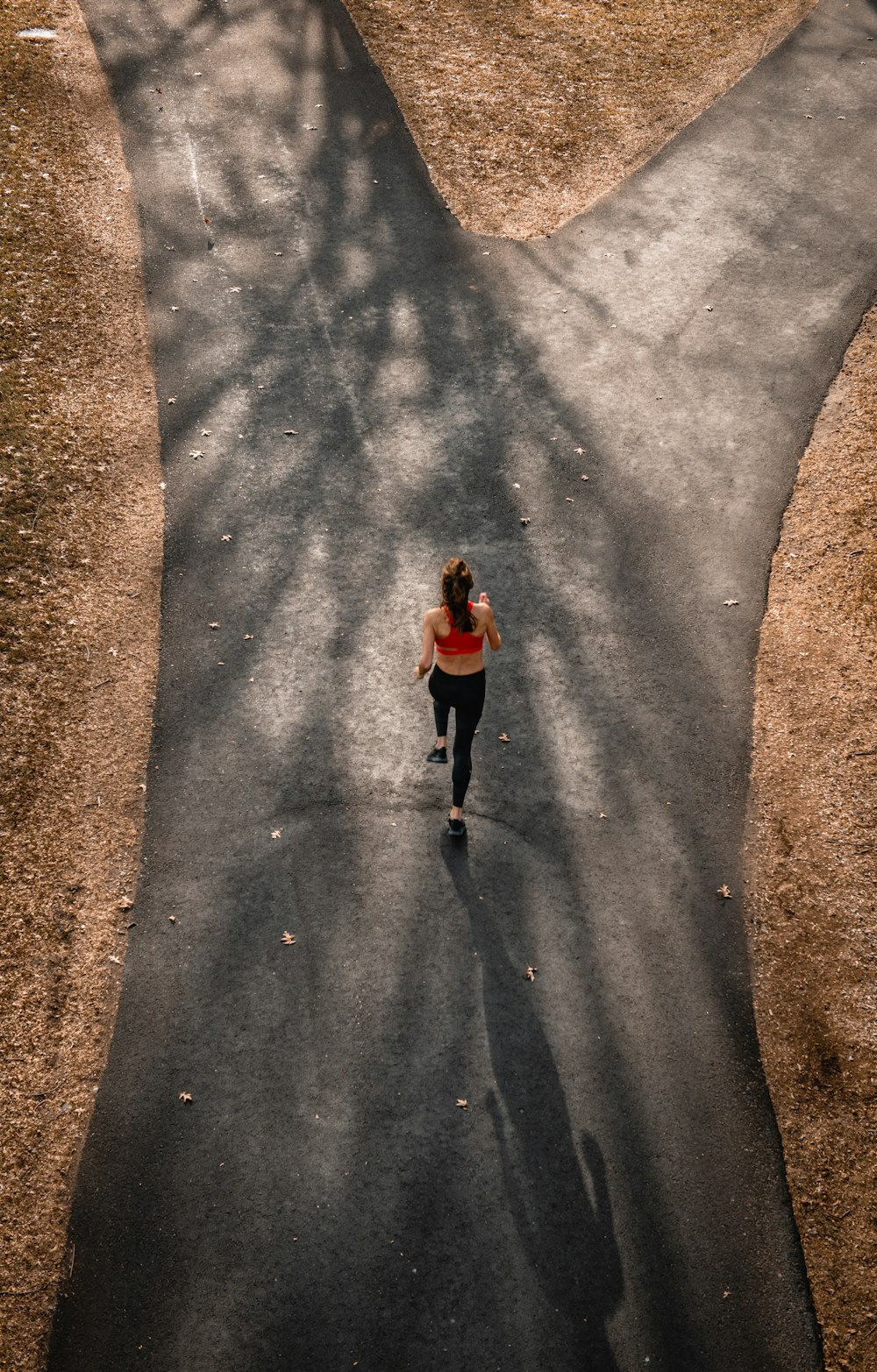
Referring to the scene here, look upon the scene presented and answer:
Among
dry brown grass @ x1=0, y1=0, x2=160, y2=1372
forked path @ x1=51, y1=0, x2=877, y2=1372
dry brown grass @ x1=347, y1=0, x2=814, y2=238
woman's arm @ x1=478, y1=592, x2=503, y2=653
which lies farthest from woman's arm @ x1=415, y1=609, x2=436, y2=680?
dry brown grass @ x1=347, y1=0, x2=814, y2=238

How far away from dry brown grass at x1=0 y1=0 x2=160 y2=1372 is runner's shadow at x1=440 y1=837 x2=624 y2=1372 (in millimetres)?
2701

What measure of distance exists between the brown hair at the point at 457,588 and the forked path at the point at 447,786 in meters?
1.79

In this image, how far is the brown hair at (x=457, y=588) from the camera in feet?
23.2

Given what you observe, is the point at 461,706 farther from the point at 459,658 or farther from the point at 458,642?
the point at 458,642

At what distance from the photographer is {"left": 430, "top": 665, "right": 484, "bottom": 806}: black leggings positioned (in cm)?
752

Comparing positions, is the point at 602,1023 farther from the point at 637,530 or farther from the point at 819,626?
the point at 637,530

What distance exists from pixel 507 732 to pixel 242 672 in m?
2.44

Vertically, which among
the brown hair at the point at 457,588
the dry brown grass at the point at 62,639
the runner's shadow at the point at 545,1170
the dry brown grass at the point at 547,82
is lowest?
the runner's shadow at the point at 545,1170

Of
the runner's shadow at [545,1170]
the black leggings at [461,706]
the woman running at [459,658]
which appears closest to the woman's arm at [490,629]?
the woman running at [459,658]

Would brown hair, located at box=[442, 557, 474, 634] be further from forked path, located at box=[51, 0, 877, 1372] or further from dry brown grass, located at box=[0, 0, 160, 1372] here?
dry brown grass, located at box=[0, 0, 160, 1372]

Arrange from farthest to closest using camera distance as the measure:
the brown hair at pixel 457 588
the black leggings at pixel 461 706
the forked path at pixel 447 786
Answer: the black leggings at pixel 461 706 < the brown hair at pixel 457 588 < the forked path at pixel 447 786

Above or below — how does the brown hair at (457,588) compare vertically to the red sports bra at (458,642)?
above

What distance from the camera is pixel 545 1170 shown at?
6359 mm

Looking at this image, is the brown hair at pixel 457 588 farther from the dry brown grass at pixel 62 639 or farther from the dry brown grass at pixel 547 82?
the dry brown grass at pixel 547 82
